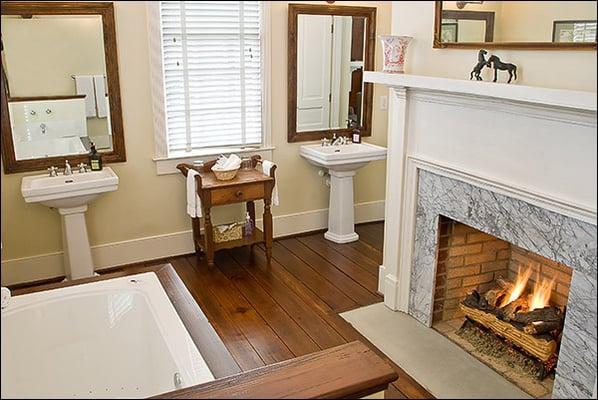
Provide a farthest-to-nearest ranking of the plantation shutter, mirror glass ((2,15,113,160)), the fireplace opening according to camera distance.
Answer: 1. mirror glass ((2,15,113,160))
2. the plantation shutter
3. the fireplace opening

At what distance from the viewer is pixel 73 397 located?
1003 mm

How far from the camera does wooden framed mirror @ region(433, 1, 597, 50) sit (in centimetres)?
85

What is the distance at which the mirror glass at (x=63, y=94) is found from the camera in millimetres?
2539

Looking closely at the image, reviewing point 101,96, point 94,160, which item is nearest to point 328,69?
point 101,96

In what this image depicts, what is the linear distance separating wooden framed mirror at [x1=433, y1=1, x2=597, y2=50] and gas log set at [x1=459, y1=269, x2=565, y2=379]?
1.83 feet

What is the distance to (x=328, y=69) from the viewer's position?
3.42 m

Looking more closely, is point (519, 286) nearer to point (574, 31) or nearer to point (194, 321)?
point (574, 31)

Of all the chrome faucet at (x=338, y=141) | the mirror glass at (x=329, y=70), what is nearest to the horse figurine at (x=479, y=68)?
the mirror glass at (x=329, y=70)

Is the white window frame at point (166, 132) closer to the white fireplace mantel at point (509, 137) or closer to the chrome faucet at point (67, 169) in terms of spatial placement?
the chrome faucet at point (67, 169)

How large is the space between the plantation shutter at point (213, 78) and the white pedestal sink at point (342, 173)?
0.76 meters

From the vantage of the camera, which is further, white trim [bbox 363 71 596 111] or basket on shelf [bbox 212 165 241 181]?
basket on shelf [bbox 212 165 241 181]

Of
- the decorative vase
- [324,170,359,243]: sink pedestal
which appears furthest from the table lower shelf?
the decorative vase

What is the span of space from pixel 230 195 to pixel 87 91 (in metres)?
0.96

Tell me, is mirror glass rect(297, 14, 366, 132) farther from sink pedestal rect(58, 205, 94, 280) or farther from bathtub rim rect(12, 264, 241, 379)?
bathtub rim rect(12, 264, 241, 379)
